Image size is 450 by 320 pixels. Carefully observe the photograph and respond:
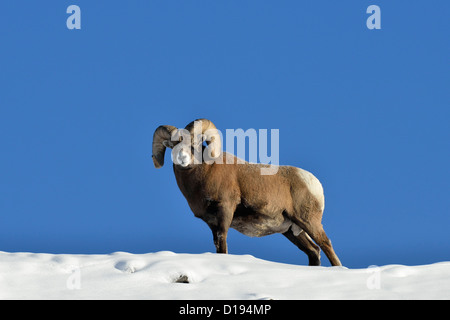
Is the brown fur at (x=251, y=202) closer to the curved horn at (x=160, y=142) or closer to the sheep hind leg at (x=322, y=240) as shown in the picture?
the sheep hind leg at (x=322, y=240)

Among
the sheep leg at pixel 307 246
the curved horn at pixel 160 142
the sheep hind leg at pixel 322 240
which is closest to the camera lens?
the curved horn at pixel 160 142

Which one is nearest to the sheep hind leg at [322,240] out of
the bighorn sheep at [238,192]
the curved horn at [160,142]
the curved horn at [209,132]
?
the bighorn sheep at [238,192]

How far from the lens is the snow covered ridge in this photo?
27.0 ft

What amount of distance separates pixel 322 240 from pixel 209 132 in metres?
2.53

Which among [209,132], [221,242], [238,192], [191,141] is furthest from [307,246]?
[191,141]

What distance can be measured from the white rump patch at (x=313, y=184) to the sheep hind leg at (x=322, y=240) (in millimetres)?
386

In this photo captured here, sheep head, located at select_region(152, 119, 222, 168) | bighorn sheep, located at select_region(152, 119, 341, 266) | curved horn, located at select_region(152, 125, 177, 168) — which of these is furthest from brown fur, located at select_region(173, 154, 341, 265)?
curved horn, located at select_region(152, 125, 177, 168)

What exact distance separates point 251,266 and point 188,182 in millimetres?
2282

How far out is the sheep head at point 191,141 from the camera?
1112cm

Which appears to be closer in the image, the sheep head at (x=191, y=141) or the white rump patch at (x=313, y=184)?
the sheep head at (x=191, y=141)

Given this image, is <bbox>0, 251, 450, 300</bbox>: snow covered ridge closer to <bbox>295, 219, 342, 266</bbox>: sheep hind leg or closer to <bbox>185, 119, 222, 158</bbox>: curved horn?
<bbox>185, 119, 222, 158</bbox>: curved horn

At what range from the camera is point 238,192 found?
11438mm
